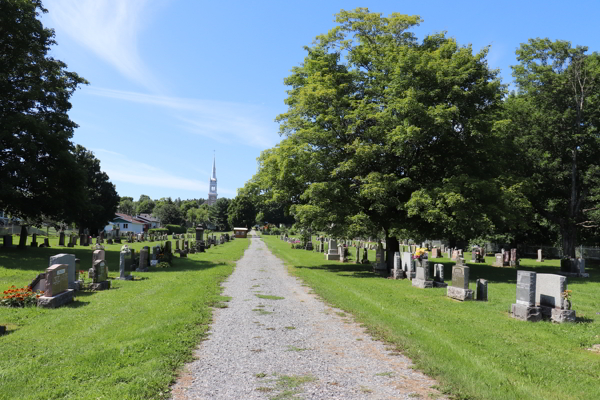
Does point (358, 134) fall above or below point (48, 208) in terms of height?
above

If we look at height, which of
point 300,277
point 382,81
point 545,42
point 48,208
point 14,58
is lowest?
point 300,277

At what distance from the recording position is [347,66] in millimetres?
24016

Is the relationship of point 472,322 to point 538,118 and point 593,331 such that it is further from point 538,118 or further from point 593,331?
point 538,118

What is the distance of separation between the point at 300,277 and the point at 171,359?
1192cm

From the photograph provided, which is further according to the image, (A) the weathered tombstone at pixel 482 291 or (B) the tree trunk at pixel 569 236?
(B) the tree trunk at pixel 569 236

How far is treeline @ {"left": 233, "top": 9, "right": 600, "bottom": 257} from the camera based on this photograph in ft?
62.0

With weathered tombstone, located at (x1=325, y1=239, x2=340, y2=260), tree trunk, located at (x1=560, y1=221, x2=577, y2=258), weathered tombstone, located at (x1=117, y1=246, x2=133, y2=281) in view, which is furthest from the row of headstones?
tree trunk, located at (x1=560, y1=221, x2=577, y2=258)

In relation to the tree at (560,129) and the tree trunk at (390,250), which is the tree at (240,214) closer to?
the tree at (560,129)

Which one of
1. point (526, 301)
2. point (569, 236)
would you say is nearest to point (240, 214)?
point (569, 236)

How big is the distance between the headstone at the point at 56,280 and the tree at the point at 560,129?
24.6 m

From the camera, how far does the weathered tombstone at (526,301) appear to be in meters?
9.76

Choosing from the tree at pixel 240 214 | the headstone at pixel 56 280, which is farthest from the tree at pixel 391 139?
the tree at pixel 240 214

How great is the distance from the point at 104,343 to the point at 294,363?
3.39m

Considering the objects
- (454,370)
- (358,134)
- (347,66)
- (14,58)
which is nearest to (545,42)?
(347,66)
